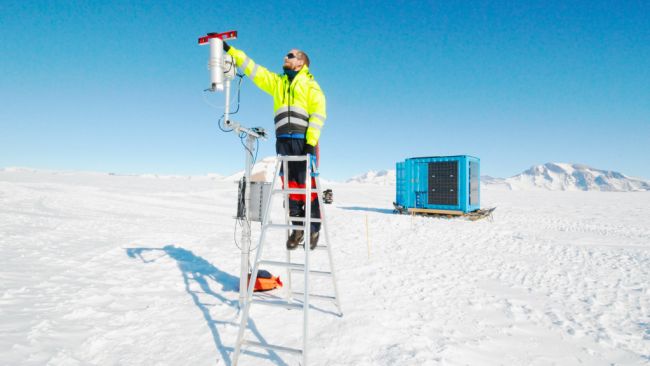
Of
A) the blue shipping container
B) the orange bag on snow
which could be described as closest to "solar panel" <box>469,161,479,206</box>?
the blue shipping container

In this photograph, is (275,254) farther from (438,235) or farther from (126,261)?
(438,235)

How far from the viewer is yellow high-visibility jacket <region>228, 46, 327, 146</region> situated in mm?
3775

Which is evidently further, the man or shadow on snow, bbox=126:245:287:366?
the man

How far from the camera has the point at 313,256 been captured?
880 cm

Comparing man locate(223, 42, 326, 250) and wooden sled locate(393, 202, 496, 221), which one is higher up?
man locate(223, 42, 326, 250)

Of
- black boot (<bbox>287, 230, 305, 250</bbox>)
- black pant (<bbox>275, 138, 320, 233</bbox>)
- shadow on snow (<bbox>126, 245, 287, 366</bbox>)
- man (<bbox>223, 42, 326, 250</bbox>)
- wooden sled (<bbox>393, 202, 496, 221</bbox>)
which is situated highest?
man (<bbox>223, 42, 326, 250</bbox>)

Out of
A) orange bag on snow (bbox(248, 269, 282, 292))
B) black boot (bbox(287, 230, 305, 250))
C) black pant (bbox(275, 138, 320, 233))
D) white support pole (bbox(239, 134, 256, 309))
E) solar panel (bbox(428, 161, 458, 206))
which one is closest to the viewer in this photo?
black pant (bbox(275, 138, 320, 233))

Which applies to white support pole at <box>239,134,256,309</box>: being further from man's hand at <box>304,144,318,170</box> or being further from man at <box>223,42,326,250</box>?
man's hand at <box>304,144,318,170</box>

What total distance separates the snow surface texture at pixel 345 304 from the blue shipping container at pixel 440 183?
6405 mm

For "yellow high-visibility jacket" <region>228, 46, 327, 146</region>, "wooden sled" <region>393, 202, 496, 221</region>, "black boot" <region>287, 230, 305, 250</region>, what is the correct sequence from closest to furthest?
"yellow high-visibility jacket" <region>228, 46, 327, 146</region> → "black boot" <region>287, 230, 305, 250</region> → "wooden sled" <region>393, 202, 496, 221</region>

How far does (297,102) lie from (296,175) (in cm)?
91

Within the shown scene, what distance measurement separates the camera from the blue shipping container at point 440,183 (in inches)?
648

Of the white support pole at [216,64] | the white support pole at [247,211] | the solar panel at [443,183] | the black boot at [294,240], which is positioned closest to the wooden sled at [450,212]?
the solar panel at [443,183]

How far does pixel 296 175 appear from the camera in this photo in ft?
13.3
